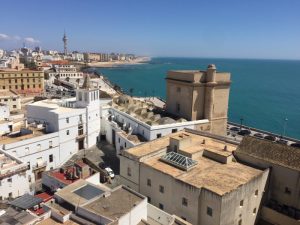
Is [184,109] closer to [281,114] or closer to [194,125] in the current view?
[194,125]

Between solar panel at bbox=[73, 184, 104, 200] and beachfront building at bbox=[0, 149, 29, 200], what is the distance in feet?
31.6

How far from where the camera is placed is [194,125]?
40.1 metres

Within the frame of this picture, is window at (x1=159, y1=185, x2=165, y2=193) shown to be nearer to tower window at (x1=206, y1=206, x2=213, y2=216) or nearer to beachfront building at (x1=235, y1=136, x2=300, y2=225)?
tower window at (x1=206, y1=206, x2=213, y2=216)

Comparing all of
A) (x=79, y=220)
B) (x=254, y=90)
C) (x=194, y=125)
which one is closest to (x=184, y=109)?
(x=194, y=125)

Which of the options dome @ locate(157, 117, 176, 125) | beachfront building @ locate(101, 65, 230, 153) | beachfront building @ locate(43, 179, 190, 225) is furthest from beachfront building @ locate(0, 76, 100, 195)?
beachfront building @ locate(43, 179, 190, 225)

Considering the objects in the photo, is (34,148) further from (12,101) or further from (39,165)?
(12,101)

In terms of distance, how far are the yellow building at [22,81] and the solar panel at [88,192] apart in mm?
61994

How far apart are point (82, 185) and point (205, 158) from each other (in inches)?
480

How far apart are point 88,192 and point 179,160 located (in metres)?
9.12

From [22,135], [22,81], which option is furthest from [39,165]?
[22,81]

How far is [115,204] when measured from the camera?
1978cm

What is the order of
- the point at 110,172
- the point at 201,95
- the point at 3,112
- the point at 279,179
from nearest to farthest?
the point at 279,179 < the point at 110,172 < the point at 201,95 < the point at 3,112

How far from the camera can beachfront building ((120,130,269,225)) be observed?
2188cm

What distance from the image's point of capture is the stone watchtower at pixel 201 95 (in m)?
41.6
